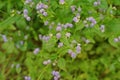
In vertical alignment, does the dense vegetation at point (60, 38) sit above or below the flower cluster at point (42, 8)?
below

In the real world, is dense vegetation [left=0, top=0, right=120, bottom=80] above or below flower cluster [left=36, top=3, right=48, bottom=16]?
below

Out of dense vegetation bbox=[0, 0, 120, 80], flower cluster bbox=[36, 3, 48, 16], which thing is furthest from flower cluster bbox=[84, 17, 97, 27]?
flower cluster bbox=[36, 3, 48, 16]

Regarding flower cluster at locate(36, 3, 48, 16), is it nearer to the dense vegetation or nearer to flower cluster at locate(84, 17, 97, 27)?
the dense vegetation

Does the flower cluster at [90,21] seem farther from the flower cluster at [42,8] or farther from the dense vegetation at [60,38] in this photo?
the flower cluster at [42,8]

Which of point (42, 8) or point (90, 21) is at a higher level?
point (42, 8)

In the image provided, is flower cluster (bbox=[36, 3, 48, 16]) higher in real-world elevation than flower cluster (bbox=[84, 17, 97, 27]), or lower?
higher

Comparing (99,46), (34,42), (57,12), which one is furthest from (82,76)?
(57,12)

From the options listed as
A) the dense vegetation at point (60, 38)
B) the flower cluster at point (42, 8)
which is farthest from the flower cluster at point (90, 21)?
the flower cluster at point (42, 8)

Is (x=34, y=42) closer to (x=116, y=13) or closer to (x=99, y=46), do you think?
(x=99, y=46)
